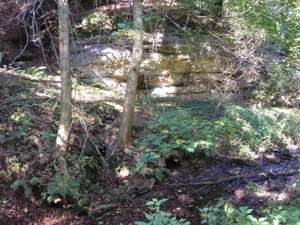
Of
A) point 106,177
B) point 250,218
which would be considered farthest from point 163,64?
point 250,218

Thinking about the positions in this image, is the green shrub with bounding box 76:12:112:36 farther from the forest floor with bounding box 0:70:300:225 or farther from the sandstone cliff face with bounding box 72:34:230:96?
the forest floor with bounding box 0:70:300:225

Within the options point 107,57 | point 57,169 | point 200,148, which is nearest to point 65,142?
point 57,169

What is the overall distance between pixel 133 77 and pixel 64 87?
1452 mm

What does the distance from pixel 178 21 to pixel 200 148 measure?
5895 millimetres

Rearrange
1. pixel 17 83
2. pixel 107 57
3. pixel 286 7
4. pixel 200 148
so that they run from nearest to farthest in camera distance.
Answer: pixel 200 148, pixel 17 83, pixel 286 7, pixel 107 57

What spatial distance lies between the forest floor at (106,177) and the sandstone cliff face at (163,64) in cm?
254

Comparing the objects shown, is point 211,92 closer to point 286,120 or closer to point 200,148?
point 286,120

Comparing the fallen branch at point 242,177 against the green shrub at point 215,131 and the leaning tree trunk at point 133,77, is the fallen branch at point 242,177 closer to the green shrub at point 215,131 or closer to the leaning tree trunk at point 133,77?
the green shrub at point 215,131

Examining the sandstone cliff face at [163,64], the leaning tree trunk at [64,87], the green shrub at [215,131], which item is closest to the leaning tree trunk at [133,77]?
the green shrub at [215,131]

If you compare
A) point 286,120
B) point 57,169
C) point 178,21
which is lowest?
point 286,120

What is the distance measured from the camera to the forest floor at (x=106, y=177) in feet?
18.4

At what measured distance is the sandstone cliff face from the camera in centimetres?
1067

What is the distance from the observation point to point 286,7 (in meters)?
9.88

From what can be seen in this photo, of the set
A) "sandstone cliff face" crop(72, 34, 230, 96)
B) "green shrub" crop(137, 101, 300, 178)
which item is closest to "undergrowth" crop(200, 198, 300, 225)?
"green shrub" crop(137, 101, 300, 178)
